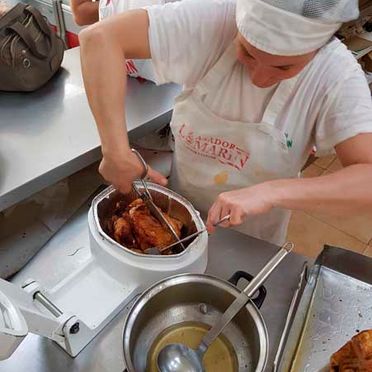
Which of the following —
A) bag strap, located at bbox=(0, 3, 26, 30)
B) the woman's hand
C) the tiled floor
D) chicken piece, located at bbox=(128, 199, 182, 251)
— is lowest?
the tiled floor

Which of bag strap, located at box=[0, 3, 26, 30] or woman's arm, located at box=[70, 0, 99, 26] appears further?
woman's arm, located at box=[70, 0, 99, 26]

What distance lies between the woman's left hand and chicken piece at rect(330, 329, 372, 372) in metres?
0.29

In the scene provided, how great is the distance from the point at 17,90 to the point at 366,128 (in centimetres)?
90

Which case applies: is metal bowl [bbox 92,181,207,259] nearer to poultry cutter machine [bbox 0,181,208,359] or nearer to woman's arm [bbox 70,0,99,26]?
poultry cutter machine [bbox 0,181,208,359]

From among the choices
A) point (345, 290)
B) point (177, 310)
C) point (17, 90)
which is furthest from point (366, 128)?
point (17, 90)

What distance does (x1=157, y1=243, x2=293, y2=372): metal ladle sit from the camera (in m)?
0.70

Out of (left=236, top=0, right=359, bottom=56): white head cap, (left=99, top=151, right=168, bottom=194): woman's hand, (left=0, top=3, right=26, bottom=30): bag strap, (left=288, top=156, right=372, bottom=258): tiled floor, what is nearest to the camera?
(left=236, top=0, right=359, bottom=56): white head cap

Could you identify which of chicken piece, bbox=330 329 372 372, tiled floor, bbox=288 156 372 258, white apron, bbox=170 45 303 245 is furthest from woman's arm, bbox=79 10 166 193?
tiled floor, bbox=288 156 372 258

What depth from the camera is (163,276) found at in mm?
770

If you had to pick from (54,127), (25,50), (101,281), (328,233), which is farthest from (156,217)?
(328,233)

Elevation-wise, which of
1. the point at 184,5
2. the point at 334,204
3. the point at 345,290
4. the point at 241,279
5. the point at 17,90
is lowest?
the point at 345,290

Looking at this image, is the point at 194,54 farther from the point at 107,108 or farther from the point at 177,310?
the point at 177,310

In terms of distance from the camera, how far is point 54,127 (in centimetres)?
112

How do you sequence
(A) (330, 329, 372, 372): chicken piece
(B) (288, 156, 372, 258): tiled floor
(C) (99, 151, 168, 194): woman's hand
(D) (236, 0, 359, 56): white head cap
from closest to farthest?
(D) (236, 0, 359, 56): white head cap, (A) (330, 329, 372, 372): chicken piece, (C) (99, 151, 168, 194): woman's hand, (B) (288, 156, 372, 258): tiled floor
